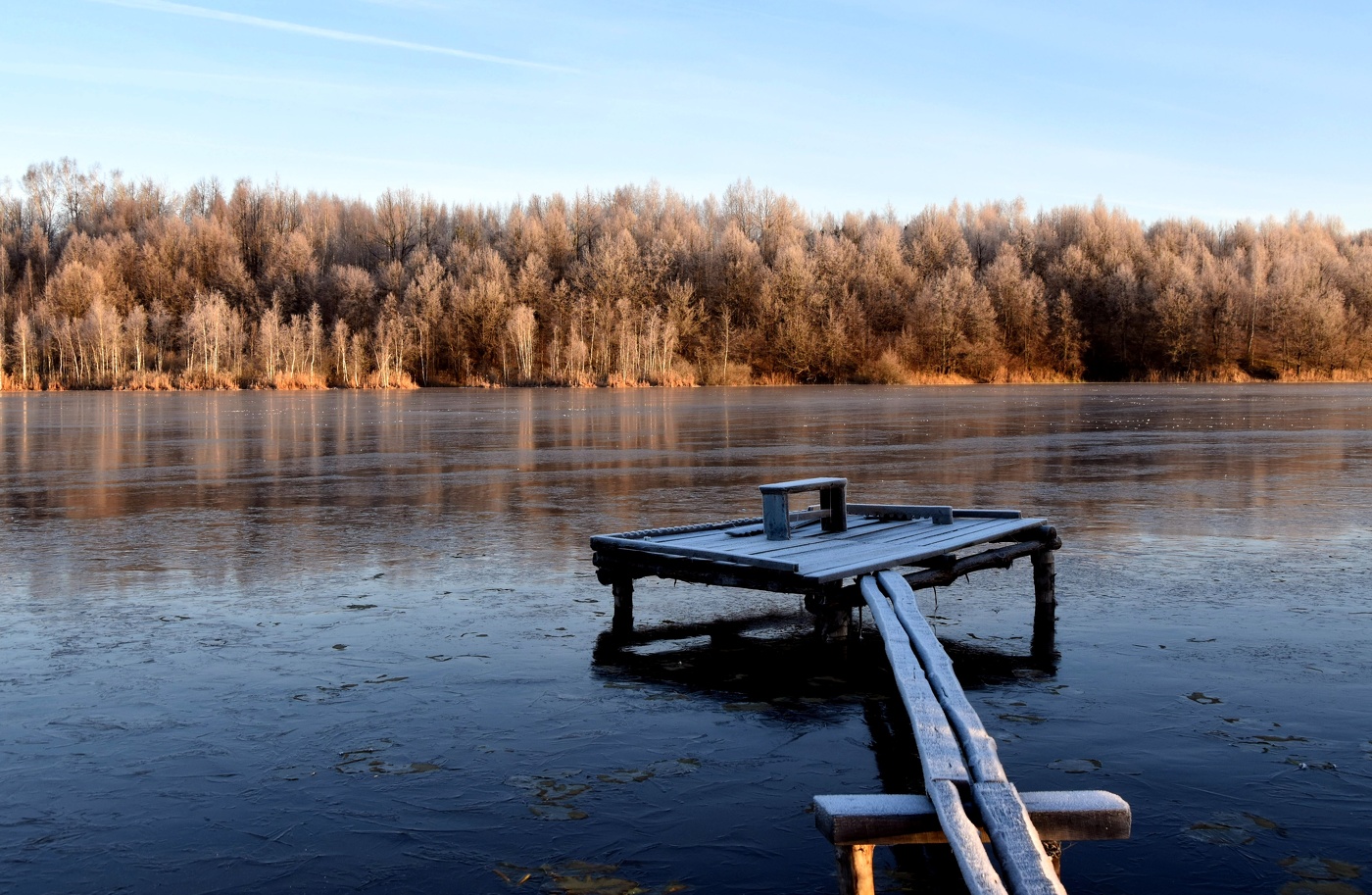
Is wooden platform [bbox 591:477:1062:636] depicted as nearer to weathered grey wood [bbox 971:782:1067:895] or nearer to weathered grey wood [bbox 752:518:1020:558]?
weathered grey wood [bbox 752:518:1020:558]

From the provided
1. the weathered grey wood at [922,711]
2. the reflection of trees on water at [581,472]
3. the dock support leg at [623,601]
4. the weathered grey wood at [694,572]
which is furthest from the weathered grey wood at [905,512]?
the weathered grey wood at [922,711]

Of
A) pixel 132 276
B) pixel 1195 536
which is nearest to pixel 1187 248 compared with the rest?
pixel 132 276

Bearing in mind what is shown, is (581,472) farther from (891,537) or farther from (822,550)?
(822,550)

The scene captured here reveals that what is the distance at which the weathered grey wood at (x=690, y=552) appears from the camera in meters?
7.54

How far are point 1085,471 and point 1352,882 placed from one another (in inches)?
591

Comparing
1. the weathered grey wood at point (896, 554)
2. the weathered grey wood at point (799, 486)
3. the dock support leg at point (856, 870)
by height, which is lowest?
the dock support leg at point (856, 870)

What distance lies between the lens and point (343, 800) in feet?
17.0

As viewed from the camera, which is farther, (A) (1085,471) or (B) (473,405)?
(B) (473,405)

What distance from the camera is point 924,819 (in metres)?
3.79

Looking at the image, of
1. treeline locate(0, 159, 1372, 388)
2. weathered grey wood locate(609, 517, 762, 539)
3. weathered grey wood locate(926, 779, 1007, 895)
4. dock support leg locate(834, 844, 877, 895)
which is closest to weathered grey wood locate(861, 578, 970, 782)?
weathered grey wood locate(926, 779, 1007, 895)

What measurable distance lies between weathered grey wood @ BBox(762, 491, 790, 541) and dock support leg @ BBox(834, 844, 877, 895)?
16.8ft

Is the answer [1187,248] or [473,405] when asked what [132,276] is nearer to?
[473,405]

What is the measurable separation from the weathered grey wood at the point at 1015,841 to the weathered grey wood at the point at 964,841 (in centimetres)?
5

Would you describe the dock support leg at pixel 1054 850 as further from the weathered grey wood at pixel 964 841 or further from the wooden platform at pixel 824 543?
the wooden platform at pixel 824 543
